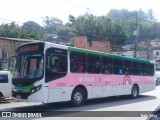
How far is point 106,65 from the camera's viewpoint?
54.7 feet

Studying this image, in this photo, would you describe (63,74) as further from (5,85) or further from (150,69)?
(150,69)

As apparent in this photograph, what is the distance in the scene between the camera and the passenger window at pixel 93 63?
50.1 feet

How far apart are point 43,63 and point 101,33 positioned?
5115 centimetres

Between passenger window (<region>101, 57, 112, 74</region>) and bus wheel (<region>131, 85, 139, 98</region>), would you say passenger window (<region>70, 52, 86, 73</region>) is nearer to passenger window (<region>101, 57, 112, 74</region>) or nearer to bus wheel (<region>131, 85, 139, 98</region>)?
passenger window (<region>101, 57, 112, 74</region>)

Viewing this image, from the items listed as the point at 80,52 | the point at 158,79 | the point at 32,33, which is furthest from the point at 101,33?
the point at 80,52

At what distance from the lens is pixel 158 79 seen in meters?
37.9

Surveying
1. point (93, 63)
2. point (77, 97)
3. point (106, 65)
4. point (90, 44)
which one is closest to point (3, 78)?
point (77, 97)

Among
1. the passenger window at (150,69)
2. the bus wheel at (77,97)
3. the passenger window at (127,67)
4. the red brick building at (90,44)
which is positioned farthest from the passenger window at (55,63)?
the red brick building at (90,44)

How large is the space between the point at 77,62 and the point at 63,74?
1.26 m

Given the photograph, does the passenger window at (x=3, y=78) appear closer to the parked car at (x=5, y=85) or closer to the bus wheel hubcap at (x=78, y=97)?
the parked car at (x=5, y=85)

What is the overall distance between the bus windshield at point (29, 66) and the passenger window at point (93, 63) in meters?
3.41

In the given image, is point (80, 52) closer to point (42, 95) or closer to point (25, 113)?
point (42, 95)

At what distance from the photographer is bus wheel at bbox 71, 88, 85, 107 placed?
14.1 m

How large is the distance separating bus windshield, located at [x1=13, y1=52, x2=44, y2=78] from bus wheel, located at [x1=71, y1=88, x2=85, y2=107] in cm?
253
